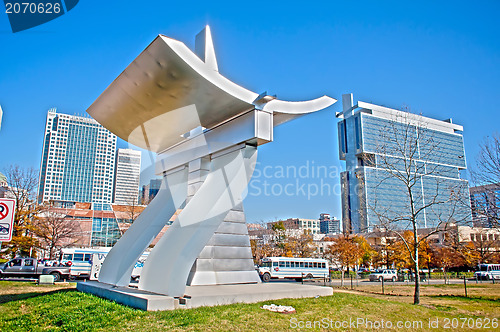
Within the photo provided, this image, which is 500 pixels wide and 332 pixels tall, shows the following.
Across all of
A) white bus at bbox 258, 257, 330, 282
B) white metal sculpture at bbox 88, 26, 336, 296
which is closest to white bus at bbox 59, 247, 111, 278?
white bus at bbox 258, 257, 330, 282

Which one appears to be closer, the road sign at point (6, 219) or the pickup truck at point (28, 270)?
the road sign at point (6, 219)

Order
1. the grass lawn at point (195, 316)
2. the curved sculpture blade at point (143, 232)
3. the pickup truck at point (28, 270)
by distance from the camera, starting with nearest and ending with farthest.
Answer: the grass lawn at point (195, 316), the curved sculpture blade at point (143, 232), the pickup truck at point (28, 270)

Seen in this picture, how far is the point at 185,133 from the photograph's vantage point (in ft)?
40.8

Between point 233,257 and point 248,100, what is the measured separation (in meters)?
5.48

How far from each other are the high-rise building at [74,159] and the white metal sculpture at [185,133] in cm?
14850

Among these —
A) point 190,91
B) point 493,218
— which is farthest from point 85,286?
point 493,218

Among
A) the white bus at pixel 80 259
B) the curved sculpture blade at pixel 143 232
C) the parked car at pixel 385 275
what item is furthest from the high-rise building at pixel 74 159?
the curved sculpture blade at pixel 143 232

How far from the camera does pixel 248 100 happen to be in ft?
30.8


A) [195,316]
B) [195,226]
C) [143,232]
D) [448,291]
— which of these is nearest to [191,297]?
[195,316]

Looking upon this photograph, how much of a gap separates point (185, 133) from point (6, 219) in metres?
7.26

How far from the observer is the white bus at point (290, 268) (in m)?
30.2

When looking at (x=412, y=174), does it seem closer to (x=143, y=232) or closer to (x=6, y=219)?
(x=143, y=232)

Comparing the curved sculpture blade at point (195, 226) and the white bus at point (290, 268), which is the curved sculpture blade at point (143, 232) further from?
the white bus at point (290, 268)

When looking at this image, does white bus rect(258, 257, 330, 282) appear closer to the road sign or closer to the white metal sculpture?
the white metal sculpture
